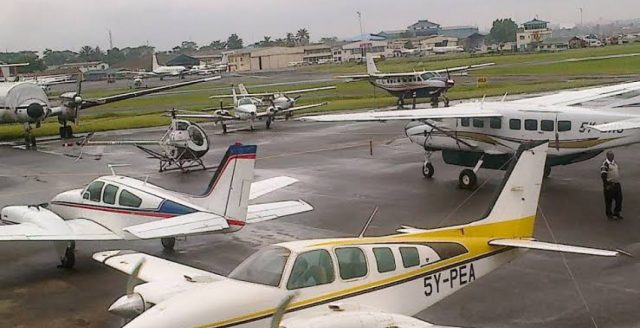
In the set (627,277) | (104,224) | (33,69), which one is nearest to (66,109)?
(104,224)

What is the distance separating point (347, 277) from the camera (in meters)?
9.47

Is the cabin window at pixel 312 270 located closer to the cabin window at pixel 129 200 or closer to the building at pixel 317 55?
the cabin window at pixel 129 200

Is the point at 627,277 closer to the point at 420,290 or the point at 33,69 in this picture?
the point at 420,290

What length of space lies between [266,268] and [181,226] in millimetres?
4886

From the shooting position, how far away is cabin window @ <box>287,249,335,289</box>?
911cm

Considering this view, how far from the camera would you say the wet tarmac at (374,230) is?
39.0 ft

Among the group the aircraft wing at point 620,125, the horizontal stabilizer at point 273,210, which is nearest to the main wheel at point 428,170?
the aircraft wing at point 620,125

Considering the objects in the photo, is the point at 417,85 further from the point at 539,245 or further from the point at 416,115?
the point at 539,245

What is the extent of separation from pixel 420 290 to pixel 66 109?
3279 centimetres

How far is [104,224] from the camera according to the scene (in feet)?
50.1

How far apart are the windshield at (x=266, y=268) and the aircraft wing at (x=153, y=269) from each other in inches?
28.1

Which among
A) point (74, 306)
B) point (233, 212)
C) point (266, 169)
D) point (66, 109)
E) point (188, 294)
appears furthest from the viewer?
point (66, 109)

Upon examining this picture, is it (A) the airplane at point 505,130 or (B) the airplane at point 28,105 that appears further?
(B) the airplane at point 28,105

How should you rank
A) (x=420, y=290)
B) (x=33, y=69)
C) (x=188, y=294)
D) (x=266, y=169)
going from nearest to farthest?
(x=188, y=294) < (x=420, y=290) < (x=266, y=169) < (x=33, y=69)
